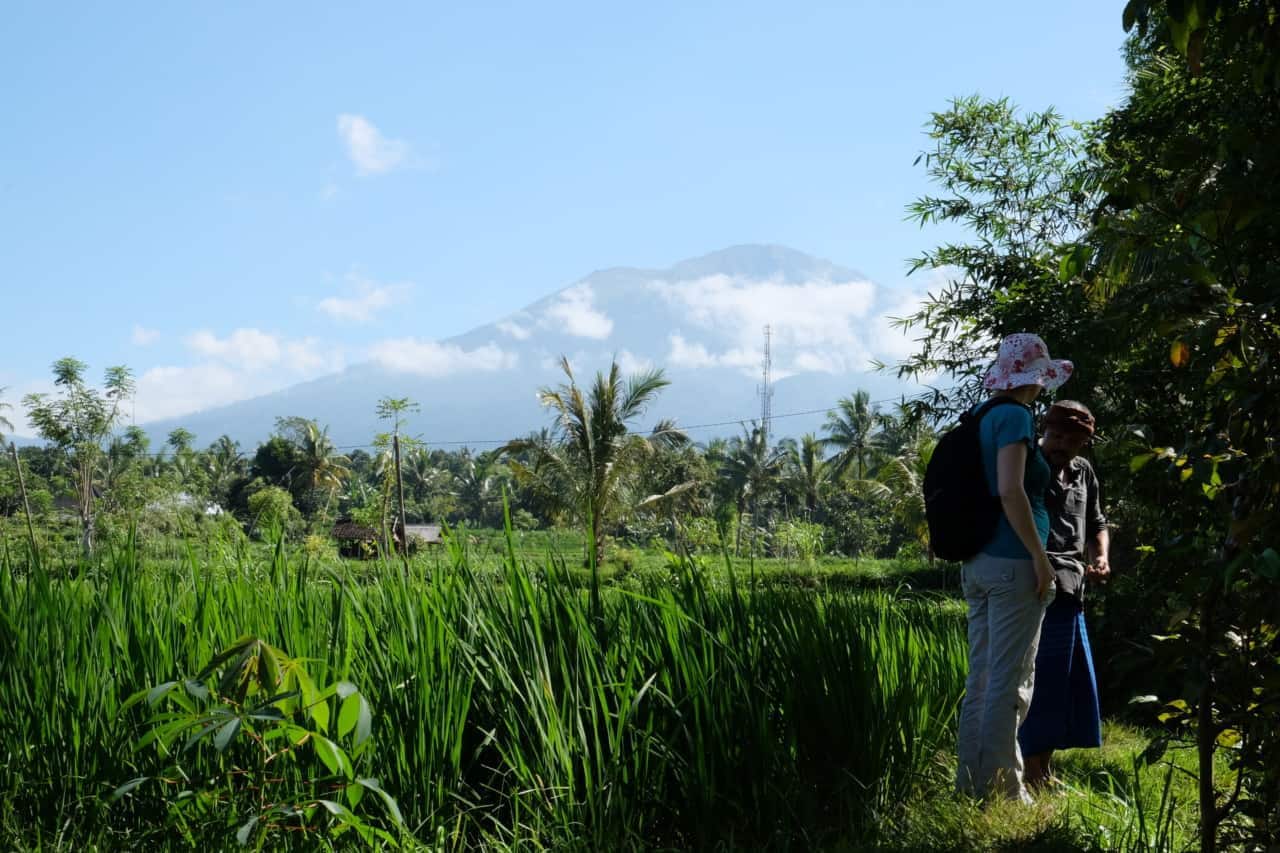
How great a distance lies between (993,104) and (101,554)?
982 cm

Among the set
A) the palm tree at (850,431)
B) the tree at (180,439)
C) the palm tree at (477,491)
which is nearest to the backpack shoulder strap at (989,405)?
the palm tree at (850,431)

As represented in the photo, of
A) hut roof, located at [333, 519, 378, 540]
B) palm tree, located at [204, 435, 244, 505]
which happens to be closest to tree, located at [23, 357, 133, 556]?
hut roof, located at [333, 519, 378, 540]

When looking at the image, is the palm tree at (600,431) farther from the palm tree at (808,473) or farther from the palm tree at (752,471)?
the palm tree at (808,473)

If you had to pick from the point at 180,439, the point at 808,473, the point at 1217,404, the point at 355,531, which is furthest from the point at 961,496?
the point at 180,439

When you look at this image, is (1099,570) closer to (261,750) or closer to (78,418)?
(261,750)

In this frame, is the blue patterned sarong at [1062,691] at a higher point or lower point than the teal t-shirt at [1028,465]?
lower

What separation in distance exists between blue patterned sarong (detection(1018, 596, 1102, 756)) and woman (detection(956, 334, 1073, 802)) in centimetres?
42

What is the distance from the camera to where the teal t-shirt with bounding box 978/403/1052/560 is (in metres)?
3.47

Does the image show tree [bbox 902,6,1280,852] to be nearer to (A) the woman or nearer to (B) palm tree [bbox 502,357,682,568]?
(A) the woman

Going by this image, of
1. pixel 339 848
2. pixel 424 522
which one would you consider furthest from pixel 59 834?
pixel 424 522

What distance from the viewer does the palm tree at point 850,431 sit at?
194ft

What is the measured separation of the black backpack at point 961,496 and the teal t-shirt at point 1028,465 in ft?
0.09

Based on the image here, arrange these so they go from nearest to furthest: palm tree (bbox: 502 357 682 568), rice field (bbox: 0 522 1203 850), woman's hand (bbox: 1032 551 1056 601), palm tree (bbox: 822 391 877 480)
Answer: rice field (bbox: 0 522 1203 850) < woman's hand (bbox: 1032 551 1056 601) < palm tree (bbox: 502 357 682 568) < palm tree (bbox: 822 391 877 480)

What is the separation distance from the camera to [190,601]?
12.2ft
